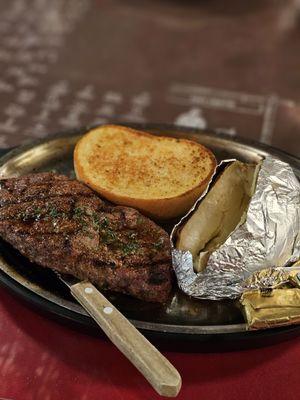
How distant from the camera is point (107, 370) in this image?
3.41 feet

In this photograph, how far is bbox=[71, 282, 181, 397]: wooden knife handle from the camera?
2.89 feet

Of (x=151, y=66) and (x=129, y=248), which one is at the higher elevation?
(x=129, y=248)

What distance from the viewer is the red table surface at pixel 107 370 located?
1008mm

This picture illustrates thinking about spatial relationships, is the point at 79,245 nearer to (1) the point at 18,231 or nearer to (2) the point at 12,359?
(1) the point at 18,231

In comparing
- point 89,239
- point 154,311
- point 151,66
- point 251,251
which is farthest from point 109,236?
point 151,66

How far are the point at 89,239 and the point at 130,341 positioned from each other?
0.24 metres

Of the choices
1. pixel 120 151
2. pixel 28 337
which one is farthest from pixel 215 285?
pixel 120 151

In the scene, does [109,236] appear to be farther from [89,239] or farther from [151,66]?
[151,66]

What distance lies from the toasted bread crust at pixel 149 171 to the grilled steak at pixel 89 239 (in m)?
0.10

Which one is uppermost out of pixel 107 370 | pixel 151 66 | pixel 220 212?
pixel 220 212

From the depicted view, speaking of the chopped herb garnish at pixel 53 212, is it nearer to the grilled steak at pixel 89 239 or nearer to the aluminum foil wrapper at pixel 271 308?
the grilled steak at pixel 89 239

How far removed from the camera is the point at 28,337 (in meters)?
1.10

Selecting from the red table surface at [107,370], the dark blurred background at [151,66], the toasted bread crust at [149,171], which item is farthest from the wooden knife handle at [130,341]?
the dark blurred background at [151,66]

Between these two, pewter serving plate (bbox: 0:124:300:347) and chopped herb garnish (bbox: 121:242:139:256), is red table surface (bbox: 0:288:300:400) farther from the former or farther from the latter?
chopped herb garnish (bbox: 121:242:139:256)
